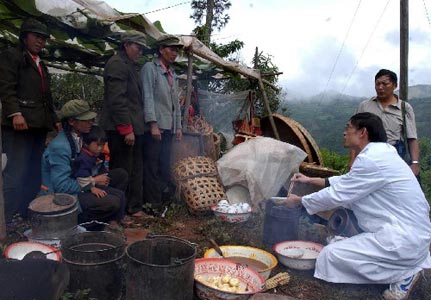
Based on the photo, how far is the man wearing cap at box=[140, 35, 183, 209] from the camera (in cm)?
519

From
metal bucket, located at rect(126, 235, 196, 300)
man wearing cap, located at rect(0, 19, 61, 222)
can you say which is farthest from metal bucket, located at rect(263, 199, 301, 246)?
man wearing cap, located at rect(0, 19, 61, 222)

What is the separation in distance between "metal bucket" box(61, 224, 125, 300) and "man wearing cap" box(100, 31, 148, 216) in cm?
190

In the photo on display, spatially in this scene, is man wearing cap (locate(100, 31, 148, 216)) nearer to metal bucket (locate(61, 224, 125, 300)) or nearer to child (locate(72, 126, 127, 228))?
child (locate(72, 126, 127, 228))

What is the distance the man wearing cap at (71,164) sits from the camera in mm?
3906

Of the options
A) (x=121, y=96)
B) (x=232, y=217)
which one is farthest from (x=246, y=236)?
(x=121, y=96)

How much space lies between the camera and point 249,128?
9602mm

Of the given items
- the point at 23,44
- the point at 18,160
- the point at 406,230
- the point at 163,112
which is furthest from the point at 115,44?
the point at 406,230

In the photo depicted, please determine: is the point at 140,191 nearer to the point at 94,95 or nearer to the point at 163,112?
the point at 163,112

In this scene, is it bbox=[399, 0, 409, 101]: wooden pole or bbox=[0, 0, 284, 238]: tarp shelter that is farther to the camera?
bbox=[399, 0, 409, 101]: wooden pole

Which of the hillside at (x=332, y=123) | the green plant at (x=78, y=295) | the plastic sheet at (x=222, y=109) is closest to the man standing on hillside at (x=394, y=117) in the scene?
the green plant at (x=78, y=295)

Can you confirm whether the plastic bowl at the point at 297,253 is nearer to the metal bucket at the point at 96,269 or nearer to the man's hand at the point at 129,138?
the metal bucket at the point at 96,269

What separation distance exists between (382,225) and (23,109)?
389 cm

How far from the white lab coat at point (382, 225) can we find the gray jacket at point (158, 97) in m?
2.64

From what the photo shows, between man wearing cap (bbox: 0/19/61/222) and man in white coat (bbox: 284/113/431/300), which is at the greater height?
man wearing cap (bbox: 0/19/61/222)
